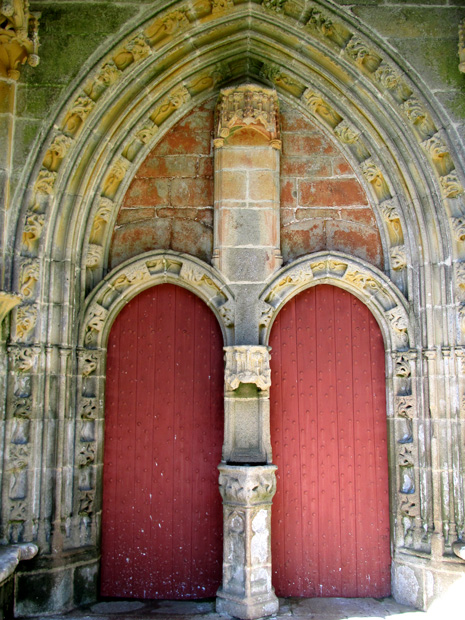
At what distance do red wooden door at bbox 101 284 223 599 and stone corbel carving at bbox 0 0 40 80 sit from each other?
7.38 ft

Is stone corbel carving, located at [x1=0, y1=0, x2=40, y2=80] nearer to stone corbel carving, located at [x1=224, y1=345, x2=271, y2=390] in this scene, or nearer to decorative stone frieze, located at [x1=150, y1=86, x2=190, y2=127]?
decorative stone frieze, located at [x1=150, y1=86, x2=190, y2=127]

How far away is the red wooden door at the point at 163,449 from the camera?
5527 millimetres

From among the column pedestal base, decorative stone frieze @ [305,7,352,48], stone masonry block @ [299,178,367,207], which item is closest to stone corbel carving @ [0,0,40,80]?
decorative stone frieze @ [305,7,352,48]

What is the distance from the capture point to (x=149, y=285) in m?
5.79

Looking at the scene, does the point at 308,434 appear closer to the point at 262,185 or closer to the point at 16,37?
the point at 262,185

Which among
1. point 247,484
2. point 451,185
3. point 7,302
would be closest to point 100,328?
point 7,302

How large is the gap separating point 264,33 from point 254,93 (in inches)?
24.9

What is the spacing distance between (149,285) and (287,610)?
10.2 ft

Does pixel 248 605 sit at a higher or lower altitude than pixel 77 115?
lower

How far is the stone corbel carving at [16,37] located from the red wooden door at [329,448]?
3.11 meters

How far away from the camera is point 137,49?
5.46 metres

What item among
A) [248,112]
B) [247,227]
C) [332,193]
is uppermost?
[248,112]

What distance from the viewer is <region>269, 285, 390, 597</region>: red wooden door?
5496 mm

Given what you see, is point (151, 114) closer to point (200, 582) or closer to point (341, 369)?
point (341, 369)
